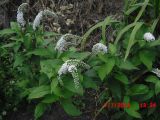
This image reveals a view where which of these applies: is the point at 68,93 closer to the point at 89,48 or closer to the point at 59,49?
the point at 59,49

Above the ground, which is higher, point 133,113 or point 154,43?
point 154,43

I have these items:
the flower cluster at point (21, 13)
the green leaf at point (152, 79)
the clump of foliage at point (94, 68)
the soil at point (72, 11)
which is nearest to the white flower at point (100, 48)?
the clump of foliage at point (94, 68)

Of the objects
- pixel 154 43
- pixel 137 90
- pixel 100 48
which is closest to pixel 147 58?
pixel 154 43

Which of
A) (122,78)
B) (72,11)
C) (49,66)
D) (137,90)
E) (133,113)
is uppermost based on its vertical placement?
(72,11)

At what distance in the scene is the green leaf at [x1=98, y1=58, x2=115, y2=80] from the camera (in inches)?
120

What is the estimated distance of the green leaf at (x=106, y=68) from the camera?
306 cm

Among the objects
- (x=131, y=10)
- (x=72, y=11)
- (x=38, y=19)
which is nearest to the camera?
(x=38, y=19)

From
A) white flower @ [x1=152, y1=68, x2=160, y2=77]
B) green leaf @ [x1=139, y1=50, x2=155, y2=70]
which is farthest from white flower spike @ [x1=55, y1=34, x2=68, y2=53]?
white flower @ [x1=152, y1=68, x2=160, y2=77]

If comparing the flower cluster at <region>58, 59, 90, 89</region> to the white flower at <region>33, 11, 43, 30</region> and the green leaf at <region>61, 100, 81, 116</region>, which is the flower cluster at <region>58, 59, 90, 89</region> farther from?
the white flower at <region>33, 11, 43, 30</region>

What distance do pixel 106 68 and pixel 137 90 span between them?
0.37 m

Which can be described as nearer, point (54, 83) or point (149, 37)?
point (54, 83)

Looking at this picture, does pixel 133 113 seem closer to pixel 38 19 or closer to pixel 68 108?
pixel 68 108

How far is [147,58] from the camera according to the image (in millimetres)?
3256

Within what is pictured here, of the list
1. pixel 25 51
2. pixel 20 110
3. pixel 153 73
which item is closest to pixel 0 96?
pixel 20 110
